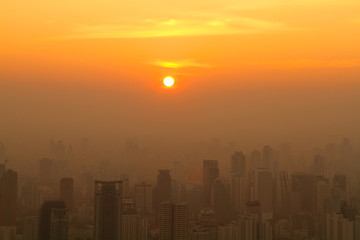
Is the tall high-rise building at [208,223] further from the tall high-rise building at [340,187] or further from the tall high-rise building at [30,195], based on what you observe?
the tall high-rise building at [30,195]

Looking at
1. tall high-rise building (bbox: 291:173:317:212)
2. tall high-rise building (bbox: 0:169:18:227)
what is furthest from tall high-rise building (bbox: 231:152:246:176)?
tall high-rise building (bbox: 0:169:18:227)

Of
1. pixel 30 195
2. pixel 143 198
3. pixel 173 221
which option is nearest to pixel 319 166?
pixel 173 221

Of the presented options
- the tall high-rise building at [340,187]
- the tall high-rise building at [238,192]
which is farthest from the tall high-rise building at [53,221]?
the tall high-rise building at [340,187]

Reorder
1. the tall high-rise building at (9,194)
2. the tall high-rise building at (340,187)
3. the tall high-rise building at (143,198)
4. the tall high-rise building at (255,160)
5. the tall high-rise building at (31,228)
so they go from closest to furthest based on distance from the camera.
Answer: the tall high-rise building at (31,228)
the tall high-rise building at (9,194)
the tall high-rise building at (143,198)
the tall high-rise building at (340,187)
the tall high-rise building at (255,160)

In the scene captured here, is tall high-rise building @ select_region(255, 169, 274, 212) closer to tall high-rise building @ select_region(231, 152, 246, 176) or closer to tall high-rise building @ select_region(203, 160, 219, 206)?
tall high-rise building @ select_region(231, 152, 246, 176)

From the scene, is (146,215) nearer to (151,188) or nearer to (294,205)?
(151,188)
